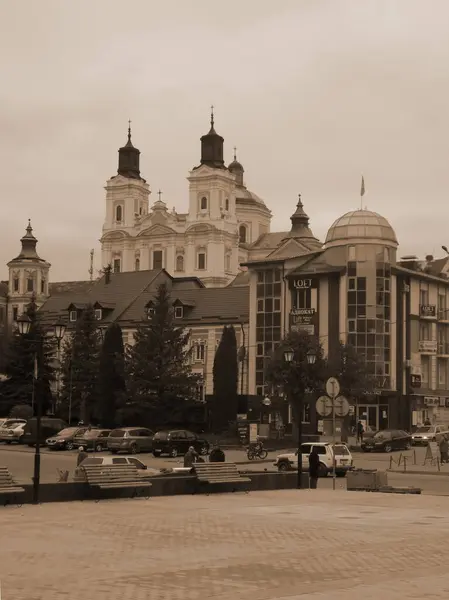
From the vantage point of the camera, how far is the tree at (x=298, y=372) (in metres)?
61.2

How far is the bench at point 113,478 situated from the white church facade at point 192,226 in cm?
10872

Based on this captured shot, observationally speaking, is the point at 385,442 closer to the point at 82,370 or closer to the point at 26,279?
the point at 82,370

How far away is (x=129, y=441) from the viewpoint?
5341 centimetres

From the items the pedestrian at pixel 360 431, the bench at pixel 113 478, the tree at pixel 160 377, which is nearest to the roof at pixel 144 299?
the tree at pixel 160 377

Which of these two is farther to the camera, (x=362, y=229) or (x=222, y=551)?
(x=362, y=229)

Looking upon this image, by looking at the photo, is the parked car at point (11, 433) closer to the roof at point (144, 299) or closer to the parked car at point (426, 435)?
the parked car at point (426, 435)

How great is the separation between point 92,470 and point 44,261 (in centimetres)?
12051

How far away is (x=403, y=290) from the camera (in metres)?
75.1

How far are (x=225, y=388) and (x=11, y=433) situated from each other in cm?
1556

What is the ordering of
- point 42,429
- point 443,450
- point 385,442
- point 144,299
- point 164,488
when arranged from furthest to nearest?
point 144,299 → point 42,429 → point 385,442 → point 443,450 → point 164,488

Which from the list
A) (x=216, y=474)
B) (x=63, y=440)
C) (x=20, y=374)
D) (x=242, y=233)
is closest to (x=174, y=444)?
(x=63, y=440)

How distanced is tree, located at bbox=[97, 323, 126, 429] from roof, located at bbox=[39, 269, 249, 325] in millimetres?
11577

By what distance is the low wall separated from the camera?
73.7 ft

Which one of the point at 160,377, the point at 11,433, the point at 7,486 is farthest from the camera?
the point at 160,377
